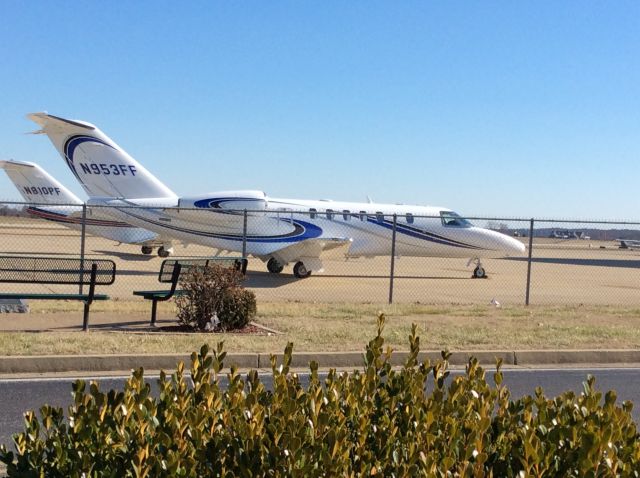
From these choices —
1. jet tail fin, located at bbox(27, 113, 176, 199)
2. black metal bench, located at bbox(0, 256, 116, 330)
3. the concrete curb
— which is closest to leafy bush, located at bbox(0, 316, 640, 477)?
the concrete curb

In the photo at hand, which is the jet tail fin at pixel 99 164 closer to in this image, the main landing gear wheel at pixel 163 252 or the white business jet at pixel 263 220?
the white business jet at pixel 263 220

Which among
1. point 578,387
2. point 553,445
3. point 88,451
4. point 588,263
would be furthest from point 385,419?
point 588,263

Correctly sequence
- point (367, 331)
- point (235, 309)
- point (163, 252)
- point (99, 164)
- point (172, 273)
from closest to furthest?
point (367, 331) → point (235, 309) → point (172, 273) → point (99, 164) → point (163, 252)

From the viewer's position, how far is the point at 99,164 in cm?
2833

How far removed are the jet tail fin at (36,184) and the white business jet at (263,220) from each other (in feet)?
29.3

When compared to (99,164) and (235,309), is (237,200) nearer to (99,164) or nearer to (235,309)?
(99,164)

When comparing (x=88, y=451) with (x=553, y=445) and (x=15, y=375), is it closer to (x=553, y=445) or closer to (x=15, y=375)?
(x=553, y=445)

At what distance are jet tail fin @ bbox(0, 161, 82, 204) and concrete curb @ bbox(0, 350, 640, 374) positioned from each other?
94.2ft

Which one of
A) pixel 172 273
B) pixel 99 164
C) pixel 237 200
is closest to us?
pixel 172 273

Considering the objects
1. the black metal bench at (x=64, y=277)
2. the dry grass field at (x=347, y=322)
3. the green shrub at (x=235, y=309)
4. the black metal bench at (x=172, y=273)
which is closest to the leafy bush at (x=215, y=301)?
the green shrub at (x=235, y=309)

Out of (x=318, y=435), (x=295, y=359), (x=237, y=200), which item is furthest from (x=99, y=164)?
(x=318, y=435)

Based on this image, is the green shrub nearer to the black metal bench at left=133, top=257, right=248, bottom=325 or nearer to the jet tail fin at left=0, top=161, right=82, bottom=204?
the black metal bench at left=133, top=257, right=248, bottom=325

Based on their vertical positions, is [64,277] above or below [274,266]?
below

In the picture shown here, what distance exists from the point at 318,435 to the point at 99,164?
25.9 meters
